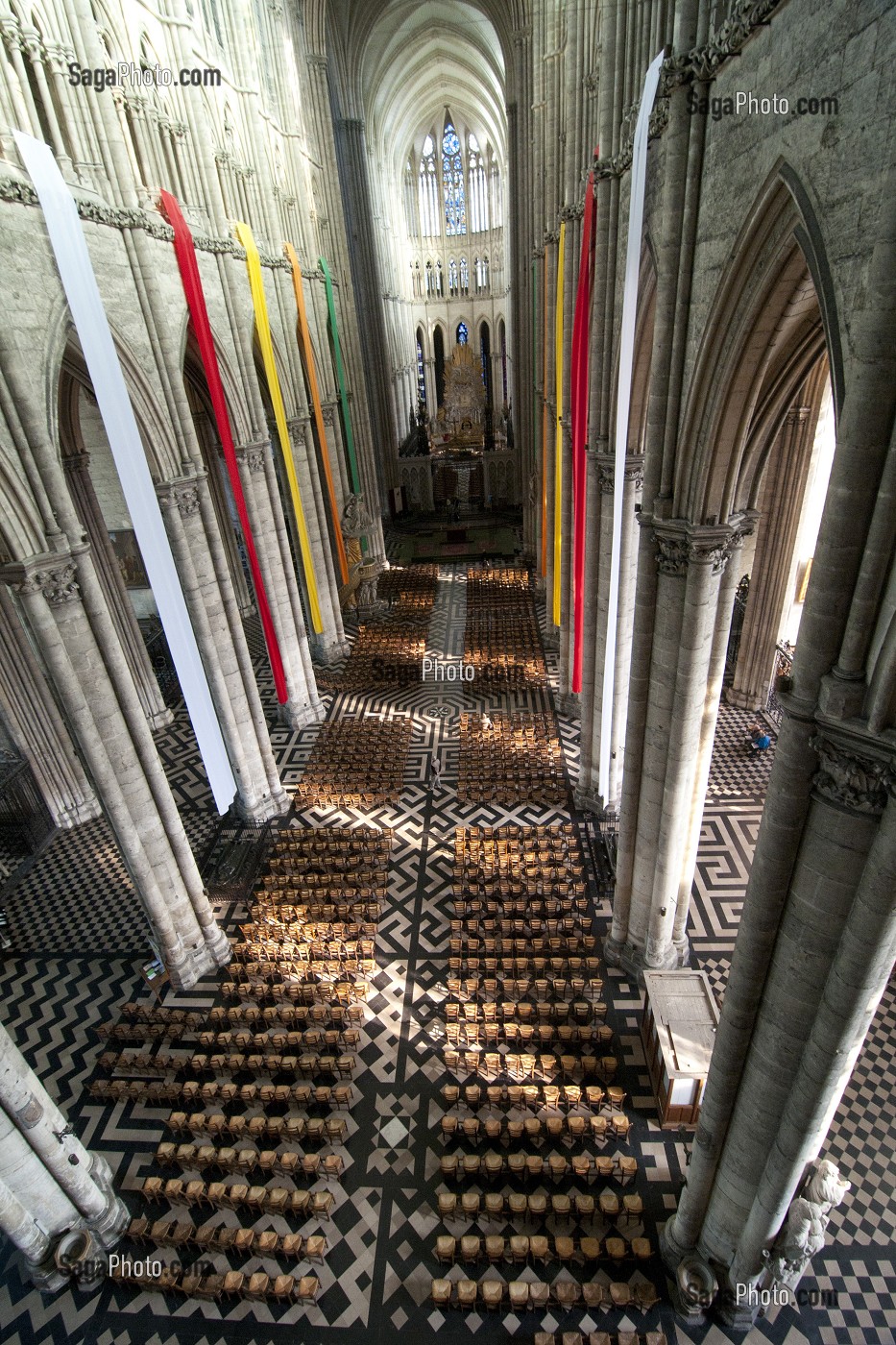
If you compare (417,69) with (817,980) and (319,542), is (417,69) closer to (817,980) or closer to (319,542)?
(319,542)

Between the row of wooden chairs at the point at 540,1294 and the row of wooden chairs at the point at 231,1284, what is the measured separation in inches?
64.7

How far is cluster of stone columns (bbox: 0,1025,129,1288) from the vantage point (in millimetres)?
8094

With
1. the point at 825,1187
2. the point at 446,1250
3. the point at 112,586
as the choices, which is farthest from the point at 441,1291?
the point at 112,586

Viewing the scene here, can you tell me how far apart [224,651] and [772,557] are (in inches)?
541

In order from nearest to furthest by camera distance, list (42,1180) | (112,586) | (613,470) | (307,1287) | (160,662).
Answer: (307,1287)
(42,1180)
(613,470)
(112,586)
(160,662)

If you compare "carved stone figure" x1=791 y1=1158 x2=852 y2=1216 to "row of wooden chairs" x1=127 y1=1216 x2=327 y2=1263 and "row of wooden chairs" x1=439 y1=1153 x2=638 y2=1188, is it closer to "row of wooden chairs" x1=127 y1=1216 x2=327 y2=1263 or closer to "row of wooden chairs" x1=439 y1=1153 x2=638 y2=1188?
"row of wooden chairs" x1=439 y1=1153 x2=638 y2=1188

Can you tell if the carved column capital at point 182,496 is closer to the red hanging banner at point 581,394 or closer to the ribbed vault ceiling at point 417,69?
the red hanging banner at point 581,394

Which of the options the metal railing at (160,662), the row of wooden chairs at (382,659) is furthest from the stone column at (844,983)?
the metal railing at (160,662)

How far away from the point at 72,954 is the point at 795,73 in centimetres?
1678

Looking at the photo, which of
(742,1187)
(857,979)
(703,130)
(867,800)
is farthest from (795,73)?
(742,1187)

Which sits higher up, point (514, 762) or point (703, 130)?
point (703, 130)

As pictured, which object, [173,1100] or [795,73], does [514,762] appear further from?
[795,73]

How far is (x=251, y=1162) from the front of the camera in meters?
9.98

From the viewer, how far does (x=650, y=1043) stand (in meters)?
10.9
